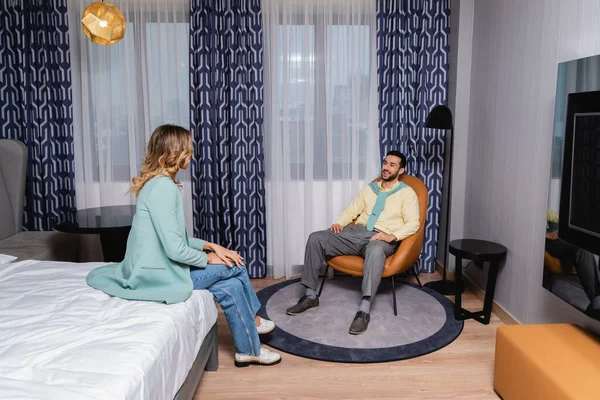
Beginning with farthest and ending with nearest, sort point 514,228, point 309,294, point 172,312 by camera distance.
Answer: point 309,294, point 514,228, point 172,312

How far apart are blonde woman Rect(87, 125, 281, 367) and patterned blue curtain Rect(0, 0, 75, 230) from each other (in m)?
1.83

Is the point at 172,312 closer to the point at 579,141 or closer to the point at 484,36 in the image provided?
the point at 579,141

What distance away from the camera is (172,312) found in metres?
1.90

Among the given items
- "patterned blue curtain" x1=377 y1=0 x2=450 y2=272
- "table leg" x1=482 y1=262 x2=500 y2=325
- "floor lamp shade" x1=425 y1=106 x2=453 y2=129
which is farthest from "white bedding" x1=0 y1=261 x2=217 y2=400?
"patterned blue curtain" x1=377 y1=0 x2=450 y2=272

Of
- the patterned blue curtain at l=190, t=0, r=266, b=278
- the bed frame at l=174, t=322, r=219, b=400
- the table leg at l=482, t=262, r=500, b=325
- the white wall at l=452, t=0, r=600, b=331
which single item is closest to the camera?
the bed frame at l=174, t=322, r=219, b=400

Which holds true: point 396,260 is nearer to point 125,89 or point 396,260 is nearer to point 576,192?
point 576,192

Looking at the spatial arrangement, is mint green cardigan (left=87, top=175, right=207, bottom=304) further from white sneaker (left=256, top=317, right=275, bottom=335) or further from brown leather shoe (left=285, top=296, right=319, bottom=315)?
brown leather shoe (left=285, top=296, right=319, bottom=315)

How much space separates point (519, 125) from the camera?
2895 mm

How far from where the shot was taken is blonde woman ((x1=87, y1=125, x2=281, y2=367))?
206cm

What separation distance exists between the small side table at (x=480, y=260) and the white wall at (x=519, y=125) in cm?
9

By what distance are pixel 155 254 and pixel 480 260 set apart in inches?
76.8

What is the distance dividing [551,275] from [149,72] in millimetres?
3095

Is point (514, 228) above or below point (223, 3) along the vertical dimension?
below

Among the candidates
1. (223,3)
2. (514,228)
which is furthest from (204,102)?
(514,228)
